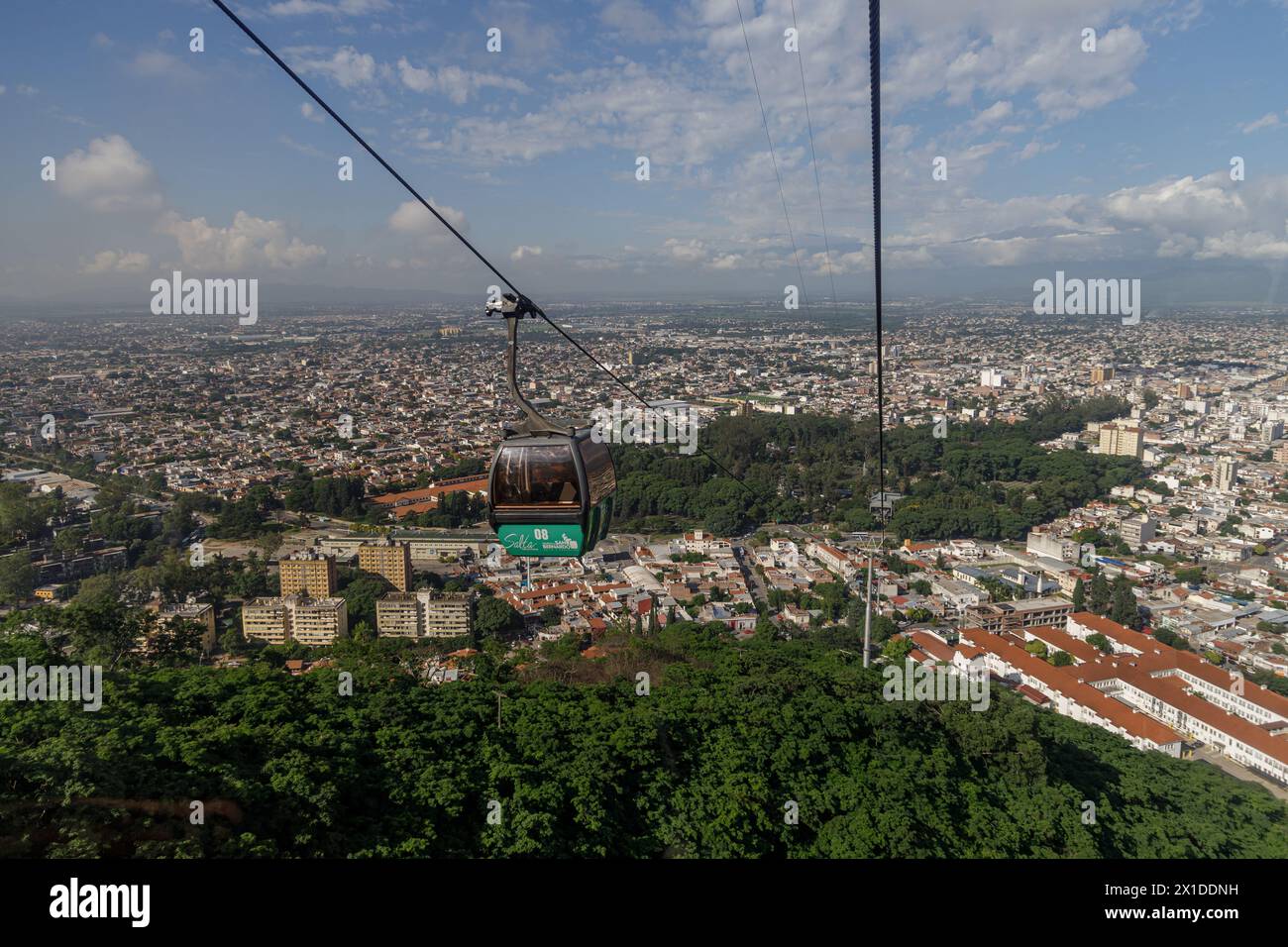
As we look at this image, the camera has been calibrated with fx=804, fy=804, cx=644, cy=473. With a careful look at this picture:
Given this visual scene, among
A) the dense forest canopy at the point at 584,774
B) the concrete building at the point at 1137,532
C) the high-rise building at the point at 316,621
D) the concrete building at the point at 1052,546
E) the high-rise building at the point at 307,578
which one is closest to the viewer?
the dense forest canopy at the point at 584,774

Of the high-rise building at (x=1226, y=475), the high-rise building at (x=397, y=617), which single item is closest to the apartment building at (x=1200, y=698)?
the high-rise building at (x=397, y=617)

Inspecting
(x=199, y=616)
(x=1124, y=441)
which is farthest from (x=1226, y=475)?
(x=199, y=616)

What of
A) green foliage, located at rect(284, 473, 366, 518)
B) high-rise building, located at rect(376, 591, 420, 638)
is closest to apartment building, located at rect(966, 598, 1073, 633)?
high-rise building, located at rect(376, 591, 420, 638)

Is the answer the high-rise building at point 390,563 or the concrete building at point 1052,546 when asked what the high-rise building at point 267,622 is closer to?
the high-rise building at point 390,563

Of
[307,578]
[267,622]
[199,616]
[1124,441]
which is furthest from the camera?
[1124,441]

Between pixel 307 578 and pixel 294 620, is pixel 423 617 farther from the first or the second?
pixel 307 578

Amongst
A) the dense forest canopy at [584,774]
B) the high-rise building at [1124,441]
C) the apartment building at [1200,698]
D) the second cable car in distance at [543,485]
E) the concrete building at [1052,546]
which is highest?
the second cable car in distance at [543,485]
